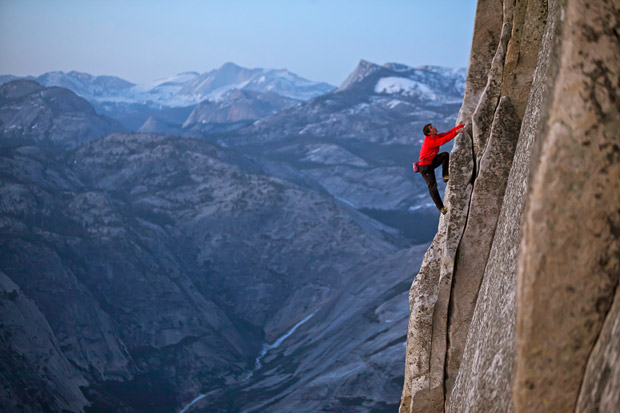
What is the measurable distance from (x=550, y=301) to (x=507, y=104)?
6.12 m

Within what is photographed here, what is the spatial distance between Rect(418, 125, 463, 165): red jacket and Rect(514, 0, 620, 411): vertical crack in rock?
6.57 m

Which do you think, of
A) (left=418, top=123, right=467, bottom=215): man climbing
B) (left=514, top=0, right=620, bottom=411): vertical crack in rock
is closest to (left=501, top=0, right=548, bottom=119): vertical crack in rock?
(left=418, top=123, right=467, bottom=215): man climbing

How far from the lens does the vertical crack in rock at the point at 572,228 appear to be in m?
5.35

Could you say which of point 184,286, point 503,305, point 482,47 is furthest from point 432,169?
point 184,286

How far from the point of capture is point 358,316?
78438 mm

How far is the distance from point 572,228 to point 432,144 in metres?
7.07

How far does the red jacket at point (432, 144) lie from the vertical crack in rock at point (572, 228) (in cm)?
657

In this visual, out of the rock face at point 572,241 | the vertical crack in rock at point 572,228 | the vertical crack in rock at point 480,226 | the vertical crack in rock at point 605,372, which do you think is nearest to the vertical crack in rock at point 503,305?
the rock face at point 572,241

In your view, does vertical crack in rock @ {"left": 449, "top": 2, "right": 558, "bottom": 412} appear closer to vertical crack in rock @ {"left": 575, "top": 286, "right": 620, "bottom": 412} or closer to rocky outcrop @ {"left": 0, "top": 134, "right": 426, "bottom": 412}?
vertical crack in rock @ {"left": 575, "top": 286, "right": 620, "bottom": 412}

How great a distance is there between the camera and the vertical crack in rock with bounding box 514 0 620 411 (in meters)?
5.35

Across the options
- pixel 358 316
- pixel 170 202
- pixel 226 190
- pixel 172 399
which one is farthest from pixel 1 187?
pixel 358 316

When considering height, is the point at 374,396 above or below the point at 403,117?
below

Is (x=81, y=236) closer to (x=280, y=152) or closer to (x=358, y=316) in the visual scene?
(x=358, y=316)

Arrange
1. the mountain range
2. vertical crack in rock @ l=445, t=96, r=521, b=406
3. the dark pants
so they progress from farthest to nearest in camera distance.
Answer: the mountain range
the dark pants
vertical crack in rock @ l=445, t=96, r=521, b=406
